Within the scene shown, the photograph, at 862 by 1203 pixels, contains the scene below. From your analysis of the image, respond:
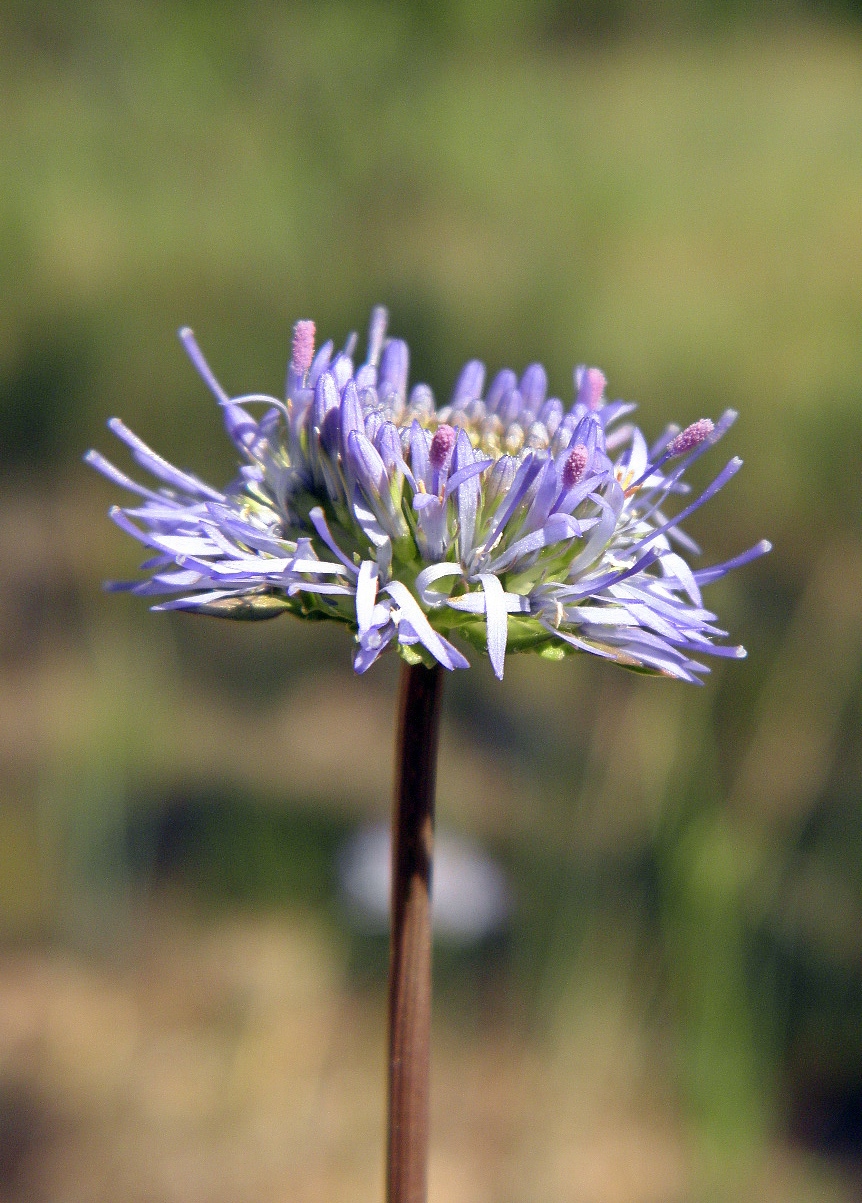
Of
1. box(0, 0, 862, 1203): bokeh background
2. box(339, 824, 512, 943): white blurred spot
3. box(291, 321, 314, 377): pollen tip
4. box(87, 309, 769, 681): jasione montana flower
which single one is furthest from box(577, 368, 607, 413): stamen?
box(339, 824, 512, 943): white blurred spot

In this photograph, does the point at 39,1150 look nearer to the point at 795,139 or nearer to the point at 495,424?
the point at 495,424

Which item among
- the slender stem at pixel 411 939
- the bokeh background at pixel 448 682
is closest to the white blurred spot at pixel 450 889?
the bokeh background at pixel 448 682

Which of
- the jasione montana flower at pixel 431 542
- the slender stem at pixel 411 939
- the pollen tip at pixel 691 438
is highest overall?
the pollen tip at pixel 691 438

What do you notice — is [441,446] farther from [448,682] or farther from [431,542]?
[448,682]

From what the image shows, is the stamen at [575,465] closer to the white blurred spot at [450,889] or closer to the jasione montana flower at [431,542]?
the jasione montana flower at [431,542]

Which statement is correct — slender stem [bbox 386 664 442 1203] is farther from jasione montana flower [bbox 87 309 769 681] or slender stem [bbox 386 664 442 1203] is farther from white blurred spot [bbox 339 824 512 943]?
white blurred spot [bbox 339 824 512 943]

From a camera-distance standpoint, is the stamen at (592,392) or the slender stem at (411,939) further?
the stamen at (592,392)

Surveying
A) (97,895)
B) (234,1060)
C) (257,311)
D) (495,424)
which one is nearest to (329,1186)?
(234,1060)

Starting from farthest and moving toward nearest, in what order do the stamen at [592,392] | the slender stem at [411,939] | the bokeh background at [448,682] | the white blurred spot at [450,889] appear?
the white blurred spot at [450,889], the bokeh background at [448,682], the stamen at [592,392], the slender stem at [411,939]
